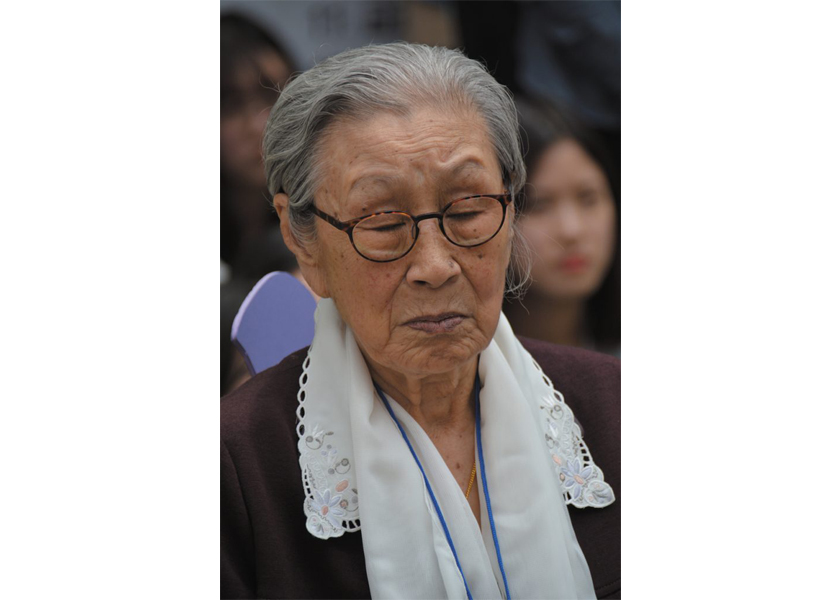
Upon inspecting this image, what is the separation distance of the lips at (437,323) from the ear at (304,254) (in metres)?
0.28

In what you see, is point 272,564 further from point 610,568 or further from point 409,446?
point 610,568

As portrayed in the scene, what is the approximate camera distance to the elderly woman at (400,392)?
210 cm

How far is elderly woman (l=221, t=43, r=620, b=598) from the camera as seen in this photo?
210 cm

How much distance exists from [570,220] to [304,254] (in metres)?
0.78

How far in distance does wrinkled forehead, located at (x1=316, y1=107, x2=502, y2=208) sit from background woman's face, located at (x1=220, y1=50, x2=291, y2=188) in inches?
13.7

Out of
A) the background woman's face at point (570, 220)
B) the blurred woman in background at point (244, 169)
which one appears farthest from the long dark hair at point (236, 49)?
the background woman's face at point (570, 220)

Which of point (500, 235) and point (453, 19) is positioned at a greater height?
point (453, 19)

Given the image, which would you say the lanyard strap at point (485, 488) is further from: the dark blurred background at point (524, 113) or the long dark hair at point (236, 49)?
the long dark hair at point (236, 49)

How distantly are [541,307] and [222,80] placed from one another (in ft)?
3.61

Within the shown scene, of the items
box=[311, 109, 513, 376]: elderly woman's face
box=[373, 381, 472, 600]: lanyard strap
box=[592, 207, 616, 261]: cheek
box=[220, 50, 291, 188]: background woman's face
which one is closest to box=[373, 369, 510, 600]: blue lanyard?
box=[373, 381, 472, 600]: lanyard strap

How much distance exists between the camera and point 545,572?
7.33 ft

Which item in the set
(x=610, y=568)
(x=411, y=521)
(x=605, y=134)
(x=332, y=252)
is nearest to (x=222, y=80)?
(x=332, y=252)

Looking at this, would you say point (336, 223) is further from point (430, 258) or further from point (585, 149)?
point (585, 149)

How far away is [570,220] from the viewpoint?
2539 mm
